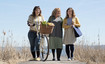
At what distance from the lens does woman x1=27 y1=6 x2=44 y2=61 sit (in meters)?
8.64

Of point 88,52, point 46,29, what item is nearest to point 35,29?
point 46,29

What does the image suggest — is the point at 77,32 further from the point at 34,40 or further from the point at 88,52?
the point at 88,52

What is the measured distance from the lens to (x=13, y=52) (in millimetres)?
10859

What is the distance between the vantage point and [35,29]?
863 cm

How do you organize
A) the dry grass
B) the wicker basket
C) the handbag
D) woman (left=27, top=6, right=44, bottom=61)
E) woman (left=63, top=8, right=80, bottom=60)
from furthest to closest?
the dry grass < woman (left=63, top=8, right=80, bottom=60) < the handbag < woman (left=27, top=6, right=44, bottom=61) < the wicker basket

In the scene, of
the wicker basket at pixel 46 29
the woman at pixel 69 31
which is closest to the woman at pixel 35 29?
the wicker basket at pixel 46 29

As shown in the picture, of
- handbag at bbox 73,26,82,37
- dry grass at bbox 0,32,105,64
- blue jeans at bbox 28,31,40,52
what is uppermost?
handbag at bbox 73,26,82,37

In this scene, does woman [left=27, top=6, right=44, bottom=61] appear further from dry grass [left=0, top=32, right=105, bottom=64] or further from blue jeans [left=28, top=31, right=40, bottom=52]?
dry grass [left=0, top=32, right=105, bottom=64]

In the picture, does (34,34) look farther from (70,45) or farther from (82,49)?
(82,49)

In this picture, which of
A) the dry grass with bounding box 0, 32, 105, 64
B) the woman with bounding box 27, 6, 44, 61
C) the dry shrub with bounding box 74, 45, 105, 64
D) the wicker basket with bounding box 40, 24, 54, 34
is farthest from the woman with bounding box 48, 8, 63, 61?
the dry shrub with bounding box 74, 45, 105, 64

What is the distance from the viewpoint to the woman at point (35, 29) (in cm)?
864

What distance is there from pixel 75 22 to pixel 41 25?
145 centimetres

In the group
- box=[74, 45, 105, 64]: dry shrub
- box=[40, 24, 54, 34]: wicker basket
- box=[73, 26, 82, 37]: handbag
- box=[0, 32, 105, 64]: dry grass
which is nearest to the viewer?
box=[40, 24, 54, 34]: wicker basket

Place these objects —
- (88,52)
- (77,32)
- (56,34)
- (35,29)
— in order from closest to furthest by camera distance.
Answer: (35,29) → (77,32) → (56,34) → (88,52)
